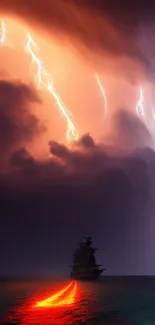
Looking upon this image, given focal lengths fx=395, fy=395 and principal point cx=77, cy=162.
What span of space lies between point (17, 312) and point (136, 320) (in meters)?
17.3

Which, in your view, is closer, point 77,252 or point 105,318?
point 105,318

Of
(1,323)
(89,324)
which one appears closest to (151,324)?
(89,324)

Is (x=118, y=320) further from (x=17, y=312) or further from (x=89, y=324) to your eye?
(x=17, y=312)

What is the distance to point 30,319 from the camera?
48.8m

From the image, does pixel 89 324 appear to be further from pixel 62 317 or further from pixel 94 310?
pixel 94 310

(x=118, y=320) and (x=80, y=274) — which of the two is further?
(x=80, y=274)

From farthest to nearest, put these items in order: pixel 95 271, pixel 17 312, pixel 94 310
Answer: pixel 95 271, pixel 94 310, pixel 17 312

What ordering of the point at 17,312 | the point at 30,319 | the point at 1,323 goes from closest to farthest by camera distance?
the point at 1,323 → the point at 30,319 → the point at 17,312

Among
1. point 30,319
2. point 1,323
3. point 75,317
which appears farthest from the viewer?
point 75,317

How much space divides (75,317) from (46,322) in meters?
6.78

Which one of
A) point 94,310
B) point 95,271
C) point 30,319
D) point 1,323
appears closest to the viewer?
point 1,323

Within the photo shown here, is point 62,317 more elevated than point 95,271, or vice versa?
point 95,271

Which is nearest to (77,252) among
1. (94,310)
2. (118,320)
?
(94,310)

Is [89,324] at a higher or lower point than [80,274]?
lower
